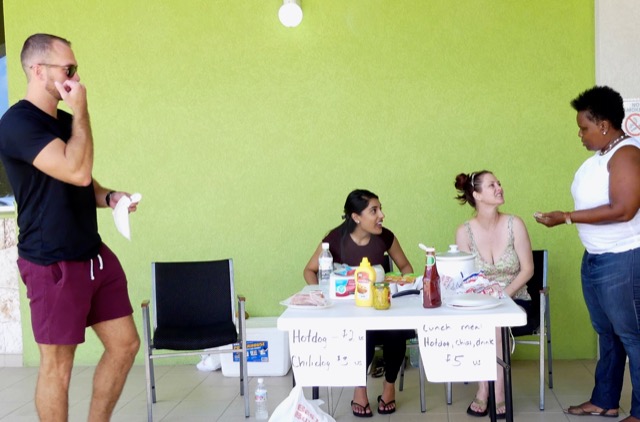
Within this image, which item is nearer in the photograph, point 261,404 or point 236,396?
point 261,404

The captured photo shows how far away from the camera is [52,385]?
248 centimetres

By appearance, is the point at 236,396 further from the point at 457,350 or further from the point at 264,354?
the point at 457,350

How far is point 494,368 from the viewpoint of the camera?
2.36m

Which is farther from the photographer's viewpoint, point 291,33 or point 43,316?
point 291,33

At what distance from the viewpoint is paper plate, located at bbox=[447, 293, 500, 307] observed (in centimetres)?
245

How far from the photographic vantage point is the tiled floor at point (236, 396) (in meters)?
3.48

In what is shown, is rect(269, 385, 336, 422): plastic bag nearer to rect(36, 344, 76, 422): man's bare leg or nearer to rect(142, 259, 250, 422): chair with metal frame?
rect(36, 344, 76, 422): man's bare leg

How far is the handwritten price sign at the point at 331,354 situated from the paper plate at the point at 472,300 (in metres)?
0.36

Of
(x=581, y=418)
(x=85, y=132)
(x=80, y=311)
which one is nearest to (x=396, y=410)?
(x=581, y=418)

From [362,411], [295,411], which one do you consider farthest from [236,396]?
[295,411]

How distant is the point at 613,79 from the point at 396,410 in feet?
7.64

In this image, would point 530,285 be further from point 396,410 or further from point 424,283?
point 424,283

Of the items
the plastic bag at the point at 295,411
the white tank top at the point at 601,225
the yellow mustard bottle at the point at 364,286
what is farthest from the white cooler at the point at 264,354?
the white tank top at the point at 601,225

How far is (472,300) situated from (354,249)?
1.27 metres
